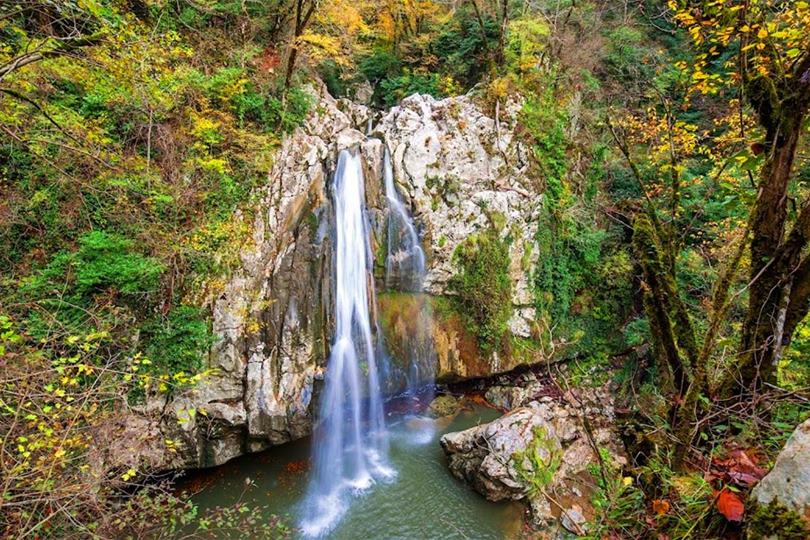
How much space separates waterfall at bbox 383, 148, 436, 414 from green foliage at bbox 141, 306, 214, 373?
4.40m

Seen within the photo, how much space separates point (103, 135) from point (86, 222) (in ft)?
5.26

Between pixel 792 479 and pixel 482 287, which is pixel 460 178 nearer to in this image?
pixel 482 287

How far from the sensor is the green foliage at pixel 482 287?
983 cm

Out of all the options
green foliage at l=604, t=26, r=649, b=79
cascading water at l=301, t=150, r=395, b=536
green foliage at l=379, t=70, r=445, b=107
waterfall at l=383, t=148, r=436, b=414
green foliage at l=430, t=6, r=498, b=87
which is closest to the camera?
cascading water at l=301, t=150, r=395, b=536

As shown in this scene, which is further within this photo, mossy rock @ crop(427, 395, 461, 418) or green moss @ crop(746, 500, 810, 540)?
mossy rock @ crop(427, 395, 461, 418)

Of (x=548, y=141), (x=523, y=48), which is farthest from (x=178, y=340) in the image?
(x=523, y=48)

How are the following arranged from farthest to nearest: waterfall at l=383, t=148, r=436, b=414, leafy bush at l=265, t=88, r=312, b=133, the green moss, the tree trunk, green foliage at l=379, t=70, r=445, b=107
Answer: green foliage at l=379, t=70, r=445, b=107, waterfall at l=383, t=148, r=436, b=414, leafy bush at l=265, t=88, r=312, b=133, the tree trunk, the green moss

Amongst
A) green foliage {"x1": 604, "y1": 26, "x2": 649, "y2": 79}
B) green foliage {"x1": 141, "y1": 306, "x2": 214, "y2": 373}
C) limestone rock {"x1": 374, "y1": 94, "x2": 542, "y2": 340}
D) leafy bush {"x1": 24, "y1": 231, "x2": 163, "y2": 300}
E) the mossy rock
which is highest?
green foliage {"x1": 604, "y1": 26, "x2": 649, "y2": 79}

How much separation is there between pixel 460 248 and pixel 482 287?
1.26 metres

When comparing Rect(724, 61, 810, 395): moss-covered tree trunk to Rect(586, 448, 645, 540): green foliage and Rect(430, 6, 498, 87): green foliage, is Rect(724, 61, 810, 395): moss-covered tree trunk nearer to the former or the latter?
Rect(586, 448, 645, 540): green foliage

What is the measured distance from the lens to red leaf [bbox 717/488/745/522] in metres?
1.46

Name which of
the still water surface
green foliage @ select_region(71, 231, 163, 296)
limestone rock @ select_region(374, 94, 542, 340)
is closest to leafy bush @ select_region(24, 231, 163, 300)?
green foliage @ select_region(71, 231, 163, 296)

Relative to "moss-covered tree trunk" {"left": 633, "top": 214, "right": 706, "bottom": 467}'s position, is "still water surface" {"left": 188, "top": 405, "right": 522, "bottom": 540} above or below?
below

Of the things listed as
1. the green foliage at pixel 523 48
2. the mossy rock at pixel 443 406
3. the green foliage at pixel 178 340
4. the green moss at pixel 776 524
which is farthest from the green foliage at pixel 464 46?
the green moss at pixel 776 524
